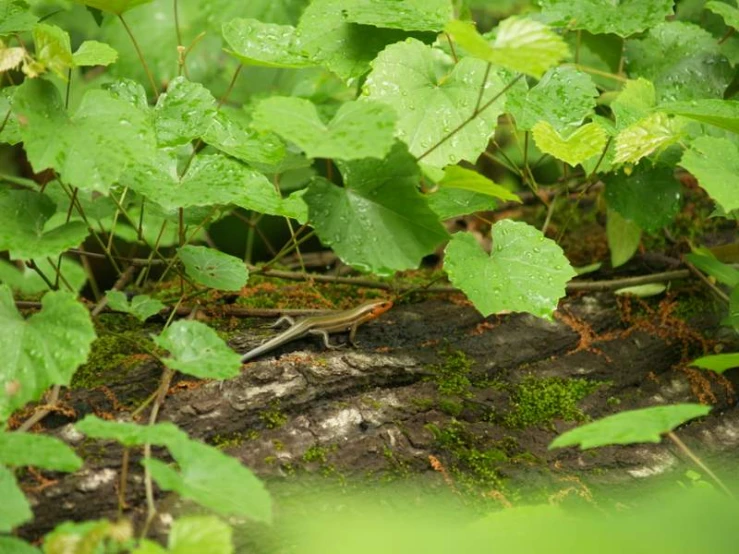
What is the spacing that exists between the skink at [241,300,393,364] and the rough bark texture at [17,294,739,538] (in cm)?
3

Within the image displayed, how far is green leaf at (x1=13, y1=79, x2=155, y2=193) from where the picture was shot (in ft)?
5.63

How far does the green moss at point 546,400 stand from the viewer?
216 cm

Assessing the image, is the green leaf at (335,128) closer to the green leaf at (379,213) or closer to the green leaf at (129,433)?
the green leaf at (379,213)

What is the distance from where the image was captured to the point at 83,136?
1766 mm

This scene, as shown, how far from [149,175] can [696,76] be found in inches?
72.0

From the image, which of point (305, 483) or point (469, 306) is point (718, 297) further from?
point (305, 483)

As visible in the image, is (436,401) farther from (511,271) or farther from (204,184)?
(204,184)

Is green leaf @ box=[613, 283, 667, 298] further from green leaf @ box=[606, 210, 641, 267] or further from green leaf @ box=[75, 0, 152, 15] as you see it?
green leaf @ box=[75, 0, 152, 15]

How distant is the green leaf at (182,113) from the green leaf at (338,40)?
0.36 metres

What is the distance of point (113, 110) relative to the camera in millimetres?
1821

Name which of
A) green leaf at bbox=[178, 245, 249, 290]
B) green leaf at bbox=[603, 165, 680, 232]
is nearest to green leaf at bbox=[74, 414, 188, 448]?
green leaf at bbox=[178, 245, 249, 290]

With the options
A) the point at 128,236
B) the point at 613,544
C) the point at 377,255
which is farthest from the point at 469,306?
the point at 128,236

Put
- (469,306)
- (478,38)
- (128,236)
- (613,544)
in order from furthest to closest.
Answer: (128,236), (469,306), (478,38), (613,544)

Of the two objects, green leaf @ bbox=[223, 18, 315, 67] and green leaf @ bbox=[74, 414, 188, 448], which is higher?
green leaf @ bbox=[223, 18, 315, 67]
